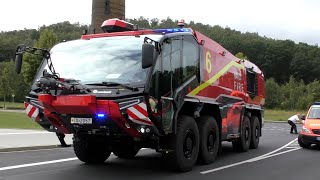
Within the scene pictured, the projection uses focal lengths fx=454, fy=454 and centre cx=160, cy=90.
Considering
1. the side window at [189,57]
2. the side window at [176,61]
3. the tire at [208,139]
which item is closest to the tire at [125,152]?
the tire at [208,139]

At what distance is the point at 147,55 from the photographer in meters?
8.22

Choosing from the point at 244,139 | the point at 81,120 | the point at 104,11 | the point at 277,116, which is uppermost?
the point at 104,11

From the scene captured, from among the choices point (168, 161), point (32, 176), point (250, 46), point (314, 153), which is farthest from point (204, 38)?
point (250, 46)

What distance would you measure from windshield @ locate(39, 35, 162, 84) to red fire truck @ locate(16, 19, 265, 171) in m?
0.02

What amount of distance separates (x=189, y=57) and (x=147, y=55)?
7.80 feet

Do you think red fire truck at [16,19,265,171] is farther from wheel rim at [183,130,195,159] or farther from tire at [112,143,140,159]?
tire at [112,143,140,159]

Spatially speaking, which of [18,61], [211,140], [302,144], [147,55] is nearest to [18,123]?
[302,144]

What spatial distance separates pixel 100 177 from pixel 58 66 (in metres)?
2.43

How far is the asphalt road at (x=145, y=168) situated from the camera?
9.55 metres

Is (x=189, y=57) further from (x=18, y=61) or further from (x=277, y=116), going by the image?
(x=277, y=116)

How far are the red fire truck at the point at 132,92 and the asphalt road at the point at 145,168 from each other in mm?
511

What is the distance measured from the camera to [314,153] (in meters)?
15.5

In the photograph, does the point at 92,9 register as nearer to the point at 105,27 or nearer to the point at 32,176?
the point at 105,27

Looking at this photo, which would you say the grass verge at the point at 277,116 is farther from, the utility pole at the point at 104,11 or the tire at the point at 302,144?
the utility pole at the point at 104,11
